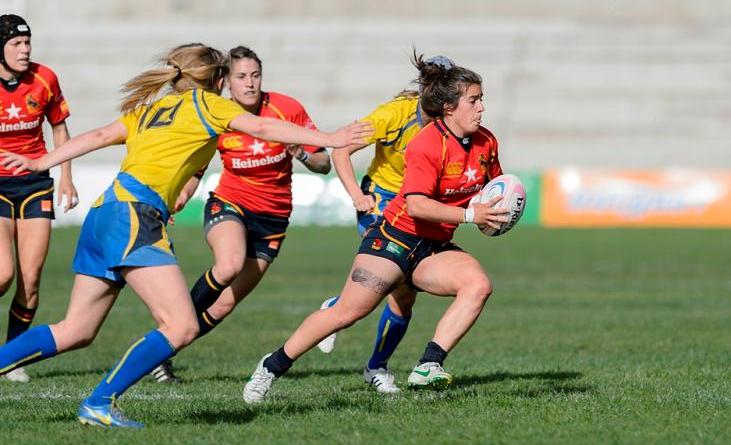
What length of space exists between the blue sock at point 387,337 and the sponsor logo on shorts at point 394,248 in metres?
1.20

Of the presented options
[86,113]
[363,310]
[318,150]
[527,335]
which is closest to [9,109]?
[318,150]

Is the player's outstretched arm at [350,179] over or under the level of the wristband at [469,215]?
under

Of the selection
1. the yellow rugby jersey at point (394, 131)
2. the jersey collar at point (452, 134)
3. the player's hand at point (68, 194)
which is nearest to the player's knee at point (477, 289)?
the jersey collar at point (452, 134)

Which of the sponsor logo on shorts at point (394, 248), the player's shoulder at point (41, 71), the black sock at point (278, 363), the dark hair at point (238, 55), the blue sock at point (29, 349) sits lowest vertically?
the black sock at point (278, 363)

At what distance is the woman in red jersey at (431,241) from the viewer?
656 cm

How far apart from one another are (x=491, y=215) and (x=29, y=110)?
12.3 feet

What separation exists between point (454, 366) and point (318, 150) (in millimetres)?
2101

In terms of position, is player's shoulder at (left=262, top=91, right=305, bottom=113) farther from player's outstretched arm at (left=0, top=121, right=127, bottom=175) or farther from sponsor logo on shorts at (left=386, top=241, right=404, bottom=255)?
player's outstretched arm at (left=0, top=121, right=127, bottom=175)

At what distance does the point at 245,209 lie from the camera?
834 cm

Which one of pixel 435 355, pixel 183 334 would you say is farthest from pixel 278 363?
pixel 183 334

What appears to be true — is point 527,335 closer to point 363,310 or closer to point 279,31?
point 363,310

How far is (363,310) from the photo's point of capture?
6.64 m

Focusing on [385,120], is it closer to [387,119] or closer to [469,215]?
[387,119]

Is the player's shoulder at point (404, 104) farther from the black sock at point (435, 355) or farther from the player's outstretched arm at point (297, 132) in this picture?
the player's outstretched arm at point (297, 132)
